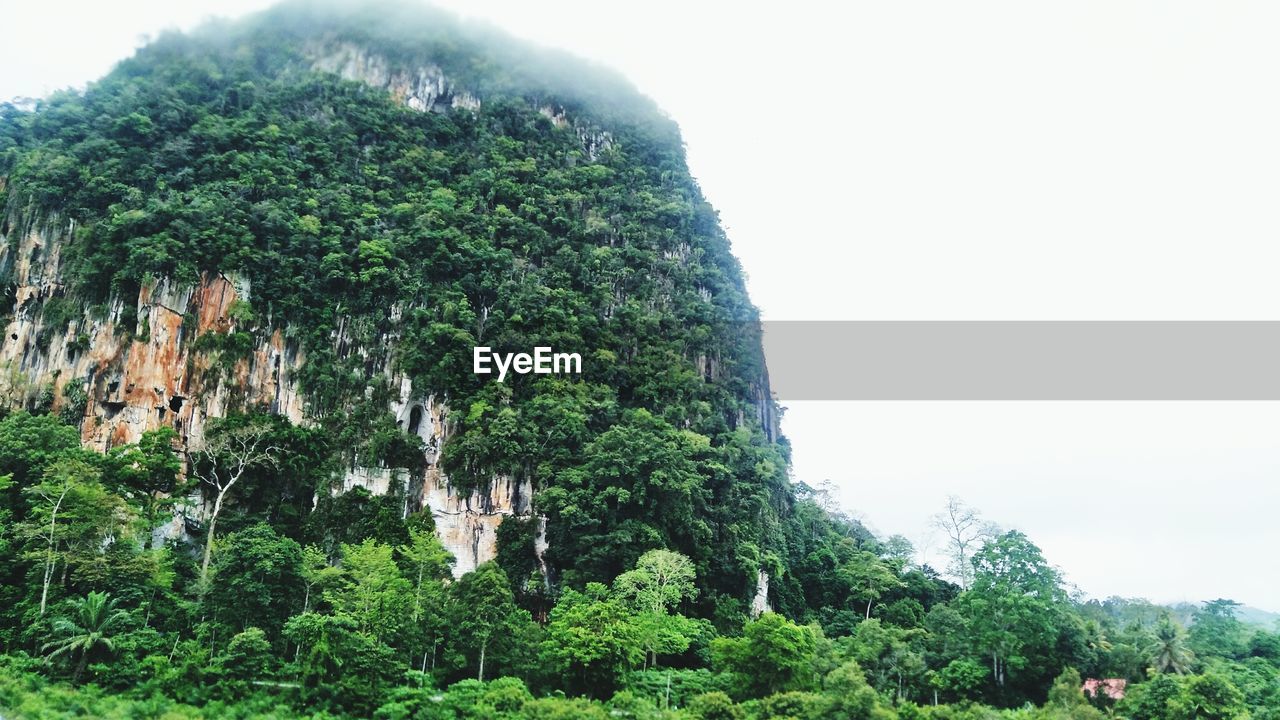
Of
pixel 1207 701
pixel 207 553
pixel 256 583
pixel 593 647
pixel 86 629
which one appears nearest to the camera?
pixel 1207 701

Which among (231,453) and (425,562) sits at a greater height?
(231,453)

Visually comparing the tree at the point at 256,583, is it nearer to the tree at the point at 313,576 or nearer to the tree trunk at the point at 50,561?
the tree at the point at 313,576

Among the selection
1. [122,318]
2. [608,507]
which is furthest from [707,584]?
[122,318]

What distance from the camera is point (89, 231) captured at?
40000mm

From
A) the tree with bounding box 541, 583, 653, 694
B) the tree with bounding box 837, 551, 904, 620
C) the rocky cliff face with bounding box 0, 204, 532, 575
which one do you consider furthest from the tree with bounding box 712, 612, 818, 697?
the tree with bounding box 837, 551, 904, 620

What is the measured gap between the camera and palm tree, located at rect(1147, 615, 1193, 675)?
28297 mm

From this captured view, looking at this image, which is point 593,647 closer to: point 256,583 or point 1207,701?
point 256,583

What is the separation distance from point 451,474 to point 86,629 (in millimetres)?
14562

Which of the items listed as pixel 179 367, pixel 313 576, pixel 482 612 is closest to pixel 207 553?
pixel 313 576

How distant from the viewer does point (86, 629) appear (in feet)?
77.9

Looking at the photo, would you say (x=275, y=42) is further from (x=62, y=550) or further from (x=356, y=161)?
(x=62, y=550)

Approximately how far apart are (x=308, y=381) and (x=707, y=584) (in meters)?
20.6

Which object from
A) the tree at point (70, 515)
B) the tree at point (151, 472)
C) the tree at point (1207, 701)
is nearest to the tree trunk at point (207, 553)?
the tree at point (151, 472)

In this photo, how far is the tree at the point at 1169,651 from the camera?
92.8 ft
